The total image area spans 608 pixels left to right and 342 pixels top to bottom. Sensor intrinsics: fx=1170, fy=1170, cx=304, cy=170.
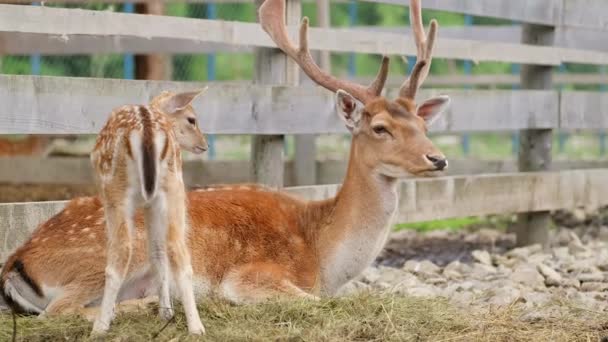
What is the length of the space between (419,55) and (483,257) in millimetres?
2464

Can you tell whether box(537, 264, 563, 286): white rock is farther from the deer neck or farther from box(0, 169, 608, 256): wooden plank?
the deer neck

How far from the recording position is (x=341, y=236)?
621 cm

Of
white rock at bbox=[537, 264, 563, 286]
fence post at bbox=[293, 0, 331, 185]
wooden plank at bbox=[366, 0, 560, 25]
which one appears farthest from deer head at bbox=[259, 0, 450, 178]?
fence post at bbox=[293, 0, 331, 185]

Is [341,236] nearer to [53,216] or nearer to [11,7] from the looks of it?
[53,216]

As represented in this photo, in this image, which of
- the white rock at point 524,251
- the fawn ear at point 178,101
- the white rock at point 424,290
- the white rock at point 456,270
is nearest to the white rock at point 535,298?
the white rock at point 424,290

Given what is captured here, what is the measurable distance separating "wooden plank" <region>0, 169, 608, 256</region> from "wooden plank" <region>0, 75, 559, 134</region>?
408mm

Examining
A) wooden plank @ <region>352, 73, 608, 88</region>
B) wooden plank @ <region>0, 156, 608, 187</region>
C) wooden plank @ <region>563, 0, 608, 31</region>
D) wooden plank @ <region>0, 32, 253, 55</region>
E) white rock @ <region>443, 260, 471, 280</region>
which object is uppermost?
wooden plank @ <region>563, 0, 608, 31</region>

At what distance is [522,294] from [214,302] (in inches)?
79.6

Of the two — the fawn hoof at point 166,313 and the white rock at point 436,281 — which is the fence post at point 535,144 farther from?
the fawn hoof at point 166,313

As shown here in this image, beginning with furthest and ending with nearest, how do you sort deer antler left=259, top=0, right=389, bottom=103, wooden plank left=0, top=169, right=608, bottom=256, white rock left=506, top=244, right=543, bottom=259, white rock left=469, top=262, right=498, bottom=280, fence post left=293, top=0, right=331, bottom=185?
fence post left=293, top=0, right=331, bottom=185, white rock left=506, top=244, right=543, bottom=259, wooden plank left=0, top=169, right=608, bottom=256, white rock left=469, top=262, right=498, bottom=280, deer antler left=259, top=0, right=389, bottom=103

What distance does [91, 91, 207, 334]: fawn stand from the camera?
4871mm

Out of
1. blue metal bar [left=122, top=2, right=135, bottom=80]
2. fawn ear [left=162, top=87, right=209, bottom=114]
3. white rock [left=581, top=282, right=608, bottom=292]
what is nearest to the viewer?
fawn ear [left=162, top=87, right=209, bottom=114]

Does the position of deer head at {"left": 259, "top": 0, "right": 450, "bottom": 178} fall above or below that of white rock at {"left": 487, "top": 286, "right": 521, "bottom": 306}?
above

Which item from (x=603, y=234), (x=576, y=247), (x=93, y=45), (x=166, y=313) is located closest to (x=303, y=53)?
(x=166, y=313)
